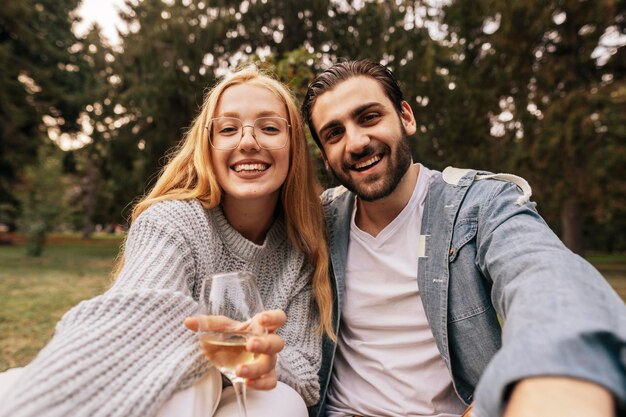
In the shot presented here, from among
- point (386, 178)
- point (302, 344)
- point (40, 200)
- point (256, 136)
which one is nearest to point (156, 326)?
point (302, 344)

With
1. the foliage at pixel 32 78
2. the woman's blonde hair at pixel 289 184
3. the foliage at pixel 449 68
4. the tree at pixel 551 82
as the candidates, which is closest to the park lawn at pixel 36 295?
the woman's blonde hair at pixel 289 184

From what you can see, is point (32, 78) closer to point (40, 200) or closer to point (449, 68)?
point (40, 200)

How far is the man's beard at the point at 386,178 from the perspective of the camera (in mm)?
2393

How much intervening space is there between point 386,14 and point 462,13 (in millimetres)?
1977

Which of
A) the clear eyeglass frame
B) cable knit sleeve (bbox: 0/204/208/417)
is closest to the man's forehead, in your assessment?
the clear eyeglass frame

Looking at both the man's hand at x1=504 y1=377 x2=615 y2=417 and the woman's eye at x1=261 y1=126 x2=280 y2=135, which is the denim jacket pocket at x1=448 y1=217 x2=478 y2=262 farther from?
the man's hand at x1=504 y1=377 x2=615 y2=417

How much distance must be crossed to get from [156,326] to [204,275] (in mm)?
507

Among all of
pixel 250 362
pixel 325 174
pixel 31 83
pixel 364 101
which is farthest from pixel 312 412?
pixel 31 83

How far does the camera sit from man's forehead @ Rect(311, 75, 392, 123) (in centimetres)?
244

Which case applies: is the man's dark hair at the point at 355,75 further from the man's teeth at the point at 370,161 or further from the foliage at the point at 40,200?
the foliage at the point at 40,200

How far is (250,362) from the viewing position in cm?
140

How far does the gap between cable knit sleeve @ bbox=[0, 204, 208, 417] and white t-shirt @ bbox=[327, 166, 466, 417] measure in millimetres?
938

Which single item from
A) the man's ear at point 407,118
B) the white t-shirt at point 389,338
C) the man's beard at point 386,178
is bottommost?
the white t-shirt at point 389,338

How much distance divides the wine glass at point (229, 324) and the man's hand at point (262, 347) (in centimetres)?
2
